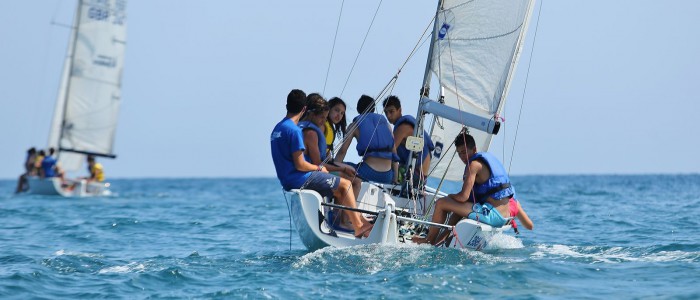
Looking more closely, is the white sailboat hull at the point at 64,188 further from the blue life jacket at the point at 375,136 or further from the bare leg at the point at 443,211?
the bare leg at the point at 443,211

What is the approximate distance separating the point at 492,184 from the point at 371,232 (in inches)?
52.5

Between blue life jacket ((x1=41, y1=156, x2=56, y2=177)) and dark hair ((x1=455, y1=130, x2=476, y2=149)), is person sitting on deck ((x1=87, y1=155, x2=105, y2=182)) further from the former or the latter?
dark hair ((x1=455, y1=130, x2=476, y2=149))

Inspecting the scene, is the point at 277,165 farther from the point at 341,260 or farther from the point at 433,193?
the point at 433,193

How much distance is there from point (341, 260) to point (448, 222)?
61.1 inches

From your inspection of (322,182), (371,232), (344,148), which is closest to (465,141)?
(371,232)

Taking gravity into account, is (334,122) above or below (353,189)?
above

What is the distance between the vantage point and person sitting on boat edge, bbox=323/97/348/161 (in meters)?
11.5

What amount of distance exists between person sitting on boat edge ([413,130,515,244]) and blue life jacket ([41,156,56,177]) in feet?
84.3

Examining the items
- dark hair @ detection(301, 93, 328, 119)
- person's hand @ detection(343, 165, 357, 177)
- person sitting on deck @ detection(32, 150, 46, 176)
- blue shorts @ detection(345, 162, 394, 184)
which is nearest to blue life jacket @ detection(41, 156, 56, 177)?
person sitting on deck @ detection(32, 150, 46, 176)

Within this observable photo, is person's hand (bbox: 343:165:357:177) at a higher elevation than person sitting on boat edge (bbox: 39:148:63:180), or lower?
higher

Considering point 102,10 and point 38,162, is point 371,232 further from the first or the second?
point 102,10

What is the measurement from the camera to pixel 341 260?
9.77 meters

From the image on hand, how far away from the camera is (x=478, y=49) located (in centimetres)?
1195

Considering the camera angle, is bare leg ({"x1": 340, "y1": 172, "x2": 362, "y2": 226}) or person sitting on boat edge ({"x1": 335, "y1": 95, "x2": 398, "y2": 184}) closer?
bare leg ({"x1": 340, "y1": 172, "x2": 362, "y2": 226})
